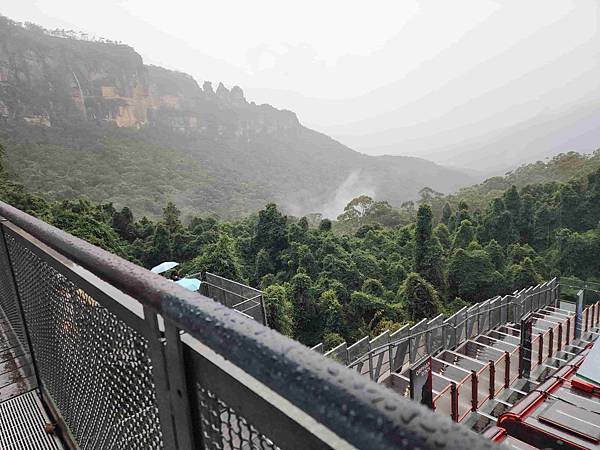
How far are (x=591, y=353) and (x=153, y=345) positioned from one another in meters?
6.00

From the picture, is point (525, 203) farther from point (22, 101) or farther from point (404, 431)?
point (22, 101)

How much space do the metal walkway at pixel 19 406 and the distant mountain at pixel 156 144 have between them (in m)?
29.3

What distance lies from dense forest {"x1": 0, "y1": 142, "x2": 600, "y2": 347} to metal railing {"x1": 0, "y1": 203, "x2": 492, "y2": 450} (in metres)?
13.7

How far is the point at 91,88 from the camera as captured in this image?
55.8 meters

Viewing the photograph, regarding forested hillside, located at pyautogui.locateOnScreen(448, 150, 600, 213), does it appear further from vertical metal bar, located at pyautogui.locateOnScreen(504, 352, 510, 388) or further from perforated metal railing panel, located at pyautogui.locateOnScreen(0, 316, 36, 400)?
perforated metal railing panel, located at pyautogui.locateOnScreen(0, 316, 36, 400)

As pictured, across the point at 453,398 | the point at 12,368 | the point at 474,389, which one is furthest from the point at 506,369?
the point at 12,368

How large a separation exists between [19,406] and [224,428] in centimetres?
178

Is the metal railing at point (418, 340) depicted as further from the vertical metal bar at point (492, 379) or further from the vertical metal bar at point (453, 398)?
the vertical metal bar at point (492, 379)

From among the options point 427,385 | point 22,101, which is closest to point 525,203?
point 427,385

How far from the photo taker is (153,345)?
65 cm

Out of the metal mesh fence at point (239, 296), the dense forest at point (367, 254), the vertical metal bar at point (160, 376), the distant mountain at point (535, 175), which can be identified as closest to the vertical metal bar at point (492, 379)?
the metal mesh fence at point (239, 296)

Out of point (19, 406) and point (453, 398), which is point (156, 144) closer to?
point (453, 398)

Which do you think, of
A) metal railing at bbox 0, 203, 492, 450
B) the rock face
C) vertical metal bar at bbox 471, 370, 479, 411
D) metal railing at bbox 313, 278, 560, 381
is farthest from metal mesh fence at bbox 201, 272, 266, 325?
the rock face

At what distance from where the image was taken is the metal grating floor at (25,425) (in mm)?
1548
